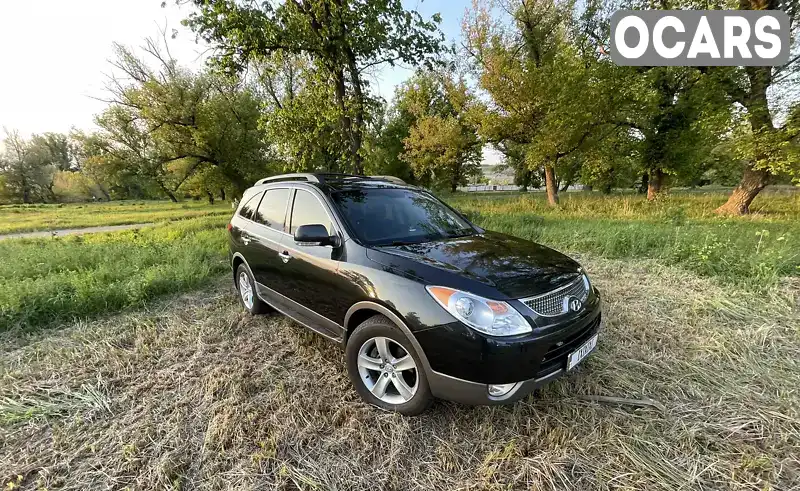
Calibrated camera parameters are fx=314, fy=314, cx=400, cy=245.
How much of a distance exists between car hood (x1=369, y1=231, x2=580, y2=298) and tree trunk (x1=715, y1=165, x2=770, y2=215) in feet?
40.9

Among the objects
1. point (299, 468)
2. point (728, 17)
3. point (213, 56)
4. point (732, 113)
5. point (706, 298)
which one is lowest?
point (299, 468)

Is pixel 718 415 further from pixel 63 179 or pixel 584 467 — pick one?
pixel 63 179

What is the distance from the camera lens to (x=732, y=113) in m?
10.1

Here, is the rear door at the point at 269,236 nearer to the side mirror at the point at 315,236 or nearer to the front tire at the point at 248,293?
the front tire at the point at 248,293

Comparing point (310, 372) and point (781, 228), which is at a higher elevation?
point (781, 228)

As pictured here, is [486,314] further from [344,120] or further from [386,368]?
[344,120]

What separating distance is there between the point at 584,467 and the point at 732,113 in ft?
45.4

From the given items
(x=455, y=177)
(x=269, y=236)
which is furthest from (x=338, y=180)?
(x=455, y=177)

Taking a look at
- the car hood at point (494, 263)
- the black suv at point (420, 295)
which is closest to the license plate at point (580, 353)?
the black suv at point (420, 295)

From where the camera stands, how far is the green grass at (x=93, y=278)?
12.9ft

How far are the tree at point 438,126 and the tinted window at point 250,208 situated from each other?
14.4m

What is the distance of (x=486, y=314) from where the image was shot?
6.31 feet

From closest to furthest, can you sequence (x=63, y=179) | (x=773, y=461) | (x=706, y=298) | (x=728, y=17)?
(x=773, y=461), (x=706, y=298), (x=728, y=17), (x=63, y=179)

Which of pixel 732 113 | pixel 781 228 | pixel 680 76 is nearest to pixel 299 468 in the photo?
pixel 781 228
